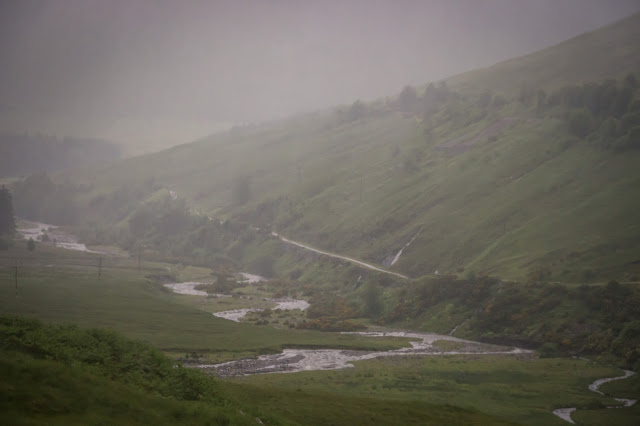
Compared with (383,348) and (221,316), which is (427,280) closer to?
(383,348)

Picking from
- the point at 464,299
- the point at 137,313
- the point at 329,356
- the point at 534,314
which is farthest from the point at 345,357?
the point at 137,313

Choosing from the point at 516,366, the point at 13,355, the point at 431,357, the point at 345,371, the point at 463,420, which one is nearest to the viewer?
the point at 13,355

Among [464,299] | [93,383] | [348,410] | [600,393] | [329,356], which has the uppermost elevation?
[93,383]

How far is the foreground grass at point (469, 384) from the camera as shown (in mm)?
66181

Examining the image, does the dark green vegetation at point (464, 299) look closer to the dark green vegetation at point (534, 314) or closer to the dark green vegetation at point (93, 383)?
the dark green vegetation at point (534, 314)

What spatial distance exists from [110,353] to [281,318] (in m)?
99.4

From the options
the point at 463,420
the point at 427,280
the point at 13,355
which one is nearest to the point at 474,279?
the point at 427,280

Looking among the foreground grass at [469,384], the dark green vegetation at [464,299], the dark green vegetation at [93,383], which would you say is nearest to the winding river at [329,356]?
the dark green vegetation at [464,299]

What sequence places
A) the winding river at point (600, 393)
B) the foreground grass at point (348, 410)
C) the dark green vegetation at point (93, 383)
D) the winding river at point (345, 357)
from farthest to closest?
1. the winding river at point (345, 357)
2. the winding river at point (600, 393)
3. the foreground grass at point (348, 410)
4. the dark green vegetation at point (93, 383)

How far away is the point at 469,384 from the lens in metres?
79.2

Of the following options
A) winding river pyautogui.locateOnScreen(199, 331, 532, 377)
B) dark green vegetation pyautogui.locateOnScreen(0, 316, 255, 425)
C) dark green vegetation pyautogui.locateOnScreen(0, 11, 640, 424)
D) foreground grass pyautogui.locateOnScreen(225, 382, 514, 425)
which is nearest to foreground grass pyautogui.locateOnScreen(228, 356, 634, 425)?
dark green vegetation pyautogui.locateOnScreen(0, 11, 640, 424)

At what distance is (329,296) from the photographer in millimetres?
162250

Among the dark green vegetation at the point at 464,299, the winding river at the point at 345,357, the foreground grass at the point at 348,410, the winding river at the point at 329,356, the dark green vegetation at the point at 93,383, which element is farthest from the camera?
the winding river at the point at 329,356

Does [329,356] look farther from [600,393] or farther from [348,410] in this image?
[348,410]
